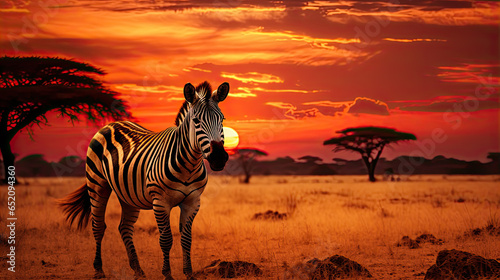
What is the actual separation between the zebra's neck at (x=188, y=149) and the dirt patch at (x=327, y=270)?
201 centimetres

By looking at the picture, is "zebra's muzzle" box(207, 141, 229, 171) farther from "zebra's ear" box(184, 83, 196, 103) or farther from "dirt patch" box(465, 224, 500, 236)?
"dirt patch" box(465, 224, 500, 236)

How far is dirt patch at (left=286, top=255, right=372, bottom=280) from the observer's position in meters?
6.98

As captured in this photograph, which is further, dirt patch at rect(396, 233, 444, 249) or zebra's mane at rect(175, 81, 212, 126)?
dirt patch at rect(396, 233, 444, 249)

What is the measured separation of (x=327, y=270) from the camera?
7.06 m

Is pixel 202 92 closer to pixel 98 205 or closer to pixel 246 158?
pixel 98 205

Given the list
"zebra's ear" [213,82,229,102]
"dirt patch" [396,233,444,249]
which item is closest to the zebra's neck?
"zebra's ear" [213,82,229,102]

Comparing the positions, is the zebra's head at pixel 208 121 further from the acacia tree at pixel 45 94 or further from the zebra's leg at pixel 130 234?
the acacia tree at pixel 45 94

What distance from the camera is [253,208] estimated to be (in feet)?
56.1

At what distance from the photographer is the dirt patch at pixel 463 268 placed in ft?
21.7

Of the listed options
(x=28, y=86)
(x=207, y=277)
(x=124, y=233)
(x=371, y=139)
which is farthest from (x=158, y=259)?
(x=371, y=139)

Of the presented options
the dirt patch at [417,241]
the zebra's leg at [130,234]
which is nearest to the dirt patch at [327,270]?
the zebra's leg at [130,234]

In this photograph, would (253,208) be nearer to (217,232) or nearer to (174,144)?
(217,232)

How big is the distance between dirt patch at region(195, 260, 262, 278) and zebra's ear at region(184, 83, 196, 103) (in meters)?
2.46

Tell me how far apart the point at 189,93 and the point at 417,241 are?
590 cm
